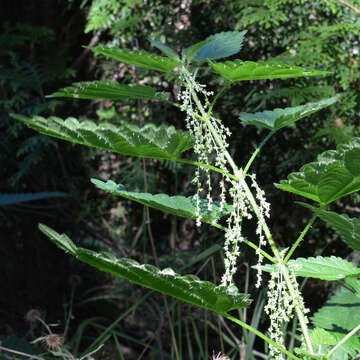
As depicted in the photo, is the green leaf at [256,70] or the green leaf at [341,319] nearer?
the green leaf at [256,70]

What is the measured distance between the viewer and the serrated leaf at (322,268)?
0.64 m

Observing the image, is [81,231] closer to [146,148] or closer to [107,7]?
[107,7]

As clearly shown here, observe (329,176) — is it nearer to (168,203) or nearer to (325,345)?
(168,203)

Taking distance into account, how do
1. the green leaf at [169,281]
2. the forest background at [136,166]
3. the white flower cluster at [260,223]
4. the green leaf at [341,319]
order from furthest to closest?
1. the forest background at [136,166]
2. the green leaf at [341,319]
3. the white flower cluster at [260,223]
4. the green leaf at [169,281]

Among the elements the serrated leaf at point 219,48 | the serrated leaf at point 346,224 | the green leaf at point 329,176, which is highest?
the serrated leaf at point 219,48

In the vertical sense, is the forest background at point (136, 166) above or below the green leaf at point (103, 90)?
below

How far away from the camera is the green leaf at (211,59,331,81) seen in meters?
0.60

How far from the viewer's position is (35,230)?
2.69 meters

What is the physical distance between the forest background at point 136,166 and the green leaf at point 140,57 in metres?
0.90

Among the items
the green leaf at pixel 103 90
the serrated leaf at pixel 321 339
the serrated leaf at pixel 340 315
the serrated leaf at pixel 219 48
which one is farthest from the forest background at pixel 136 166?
the green leaf at pixel 103 90

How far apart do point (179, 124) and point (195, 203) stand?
4.75 feet

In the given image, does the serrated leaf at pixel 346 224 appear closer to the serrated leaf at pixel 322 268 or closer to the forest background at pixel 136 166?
the serrated leaf at pixel 322 268

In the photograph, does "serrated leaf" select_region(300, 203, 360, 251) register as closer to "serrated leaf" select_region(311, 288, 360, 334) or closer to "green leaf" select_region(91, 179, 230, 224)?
"green leaf" select_region(91, 179, 230, 224)

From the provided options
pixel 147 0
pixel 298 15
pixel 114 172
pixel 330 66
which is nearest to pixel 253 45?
pixel 298 15
